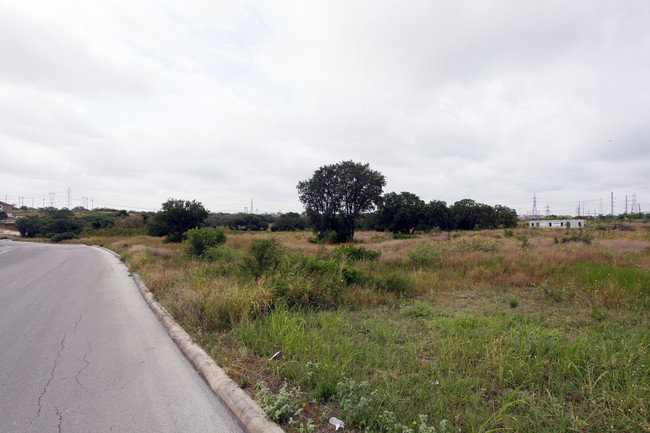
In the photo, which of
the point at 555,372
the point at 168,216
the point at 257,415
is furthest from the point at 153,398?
the point at 168,216

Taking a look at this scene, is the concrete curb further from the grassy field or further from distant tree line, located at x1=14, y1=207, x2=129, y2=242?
distant tree line, located at x1=14, y1=207, x2=129, y2=242

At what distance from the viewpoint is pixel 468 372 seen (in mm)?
3504

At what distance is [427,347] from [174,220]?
32579 mm

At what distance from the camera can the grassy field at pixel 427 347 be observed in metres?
2.78

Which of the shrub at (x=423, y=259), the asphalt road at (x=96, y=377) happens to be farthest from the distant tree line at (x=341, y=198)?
the asphalt road at (x=96, y=377)

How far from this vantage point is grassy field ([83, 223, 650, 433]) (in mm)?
2783

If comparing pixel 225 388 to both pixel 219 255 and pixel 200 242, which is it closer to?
pixel 219 255

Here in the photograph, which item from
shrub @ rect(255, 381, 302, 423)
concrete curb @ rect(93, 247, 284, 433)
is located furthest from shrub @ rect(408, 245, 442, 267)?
shrub @ rect(255, 381, 302, 423)

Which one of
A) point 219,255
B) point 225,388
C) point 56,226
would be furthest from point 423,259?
point 56,226

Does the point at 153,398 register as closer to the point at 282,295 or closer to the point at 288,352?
the point at 288,352

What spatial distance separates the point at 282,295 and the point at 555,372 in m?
4.55

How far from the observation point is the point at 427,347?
4371mm

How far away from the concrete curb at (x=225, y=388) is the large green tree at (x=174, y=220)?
95.7ft

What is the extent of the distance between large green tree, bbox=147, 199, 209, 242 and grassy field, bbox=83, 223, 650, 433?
2578cm
